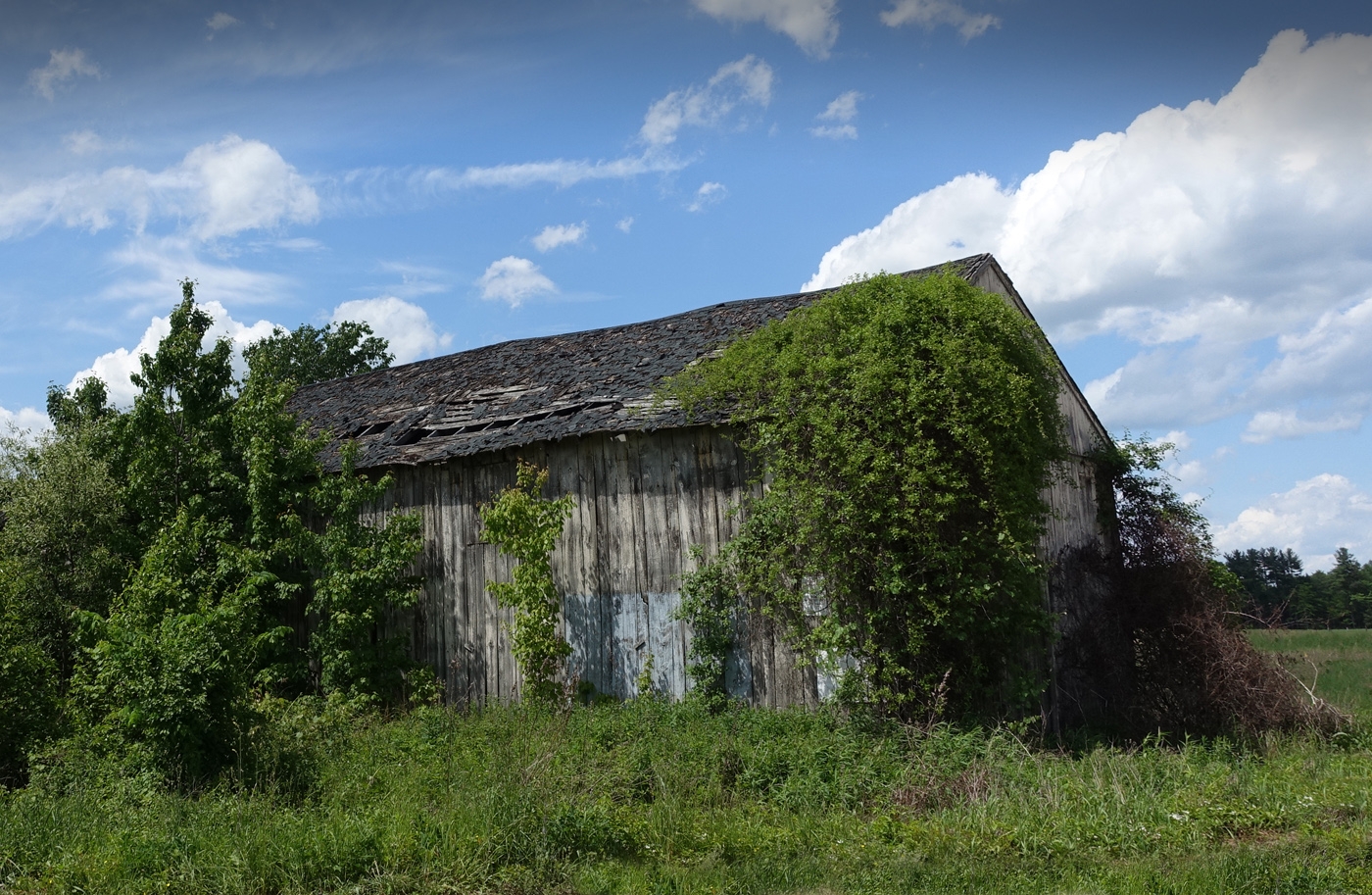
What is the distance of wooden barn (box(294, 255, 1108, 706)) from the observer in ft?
37.3

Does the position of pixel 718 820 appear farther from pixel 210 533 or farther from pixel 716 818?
pixel 210 533

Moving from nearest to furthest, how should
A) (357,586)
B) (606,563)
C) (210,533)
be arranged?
(606,563) → (357,586) → (210,533)

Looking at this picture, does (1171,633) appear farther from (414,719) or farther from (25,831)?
(25,831)

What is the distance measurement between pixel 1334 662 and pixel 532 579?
43.7 ft

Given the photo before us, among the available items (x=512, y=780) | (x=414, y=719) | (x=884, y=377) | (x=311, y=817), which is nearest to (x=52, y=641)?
(x=414, y=719)

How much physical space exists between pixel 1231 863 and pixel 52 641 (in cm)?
1435

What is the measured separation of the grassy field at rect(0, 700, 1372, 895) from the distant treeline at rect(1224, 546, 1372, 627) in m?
20.2

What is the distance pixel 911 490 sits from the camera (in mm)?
9375

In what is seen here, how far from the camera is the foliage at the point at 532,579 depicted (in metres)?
11.8

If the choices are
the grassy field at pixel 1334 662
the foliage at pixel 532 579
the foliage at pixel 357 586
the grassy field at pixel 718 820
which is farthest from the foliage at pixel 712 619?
the grassy field at pixel 1334 662

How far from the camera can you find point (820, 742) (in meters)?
9.12

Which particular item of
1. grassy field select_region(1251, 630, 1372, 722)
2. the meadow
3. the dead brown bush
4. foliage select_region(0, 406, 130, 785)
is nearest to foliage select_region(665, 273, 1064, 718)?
the meadow

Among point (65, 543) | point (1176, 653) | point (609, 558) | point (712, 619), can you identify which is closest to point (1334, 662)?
point (1176, 653)

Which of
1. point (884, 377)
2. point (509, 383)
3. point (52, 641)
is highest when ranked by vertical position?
point (509, 383)
